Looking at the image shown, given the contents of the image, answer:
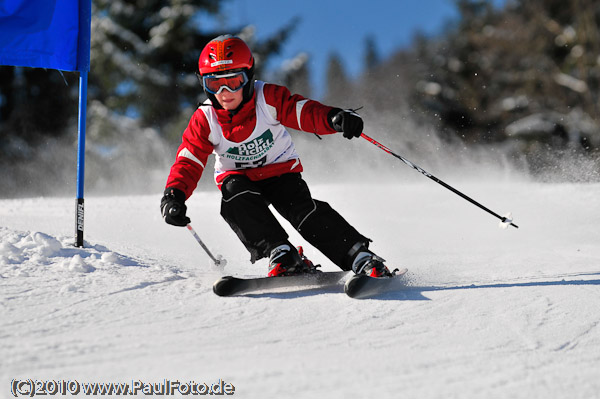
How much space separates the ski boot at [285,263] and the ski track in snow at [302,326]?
0.20 metres

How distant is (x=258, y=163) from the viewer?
333 cm

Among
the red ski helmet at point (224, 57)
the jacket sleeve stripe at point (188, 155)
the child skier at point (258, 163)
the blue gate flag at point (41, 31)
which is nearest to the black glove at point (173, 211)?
the child skier at point (258, 163)

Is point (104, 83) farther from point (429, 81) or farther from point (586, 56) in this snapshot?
point (586, 56)

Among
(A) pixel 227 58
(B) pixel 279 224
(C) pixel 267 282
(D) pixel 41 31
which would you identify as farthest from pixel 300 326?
(D) pixel 41 31

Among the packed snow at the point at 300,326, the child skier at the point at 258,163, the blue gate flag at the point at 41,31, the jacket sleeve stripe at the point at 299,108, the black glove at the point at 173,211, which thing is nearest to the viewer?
the packed snow at the point at 300,326

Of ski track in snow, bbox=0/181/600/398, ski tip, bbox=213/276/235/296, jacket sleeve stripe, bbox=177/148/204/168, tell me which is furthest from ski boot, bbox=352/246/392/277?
jacket sleeve stripe, bbox=177/148/204/168

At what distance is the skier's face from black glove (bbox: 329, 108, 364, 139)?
54 cm

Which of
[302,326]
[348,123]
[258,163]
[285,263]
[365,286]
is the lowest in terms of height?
[302,326]

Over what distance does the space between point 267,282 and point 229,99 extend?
3.53 ft

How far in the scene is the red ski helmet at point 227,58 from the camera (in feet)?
10.2

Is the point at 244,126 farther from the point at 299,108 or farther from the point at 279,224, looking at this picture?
the point at 279,224

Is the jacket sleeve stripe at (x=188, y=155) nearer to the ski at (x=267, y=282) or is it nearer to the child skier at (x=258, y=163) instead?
the child skier at (x=258, y=163)

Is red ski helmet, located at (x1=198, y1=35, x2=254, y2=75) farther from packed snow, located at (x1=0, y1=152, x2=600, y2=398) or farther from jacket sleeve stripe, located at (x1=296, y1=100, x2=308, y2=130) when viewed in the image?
packed snow, located at (x1=0, y1=152, x2=600, y2=398)

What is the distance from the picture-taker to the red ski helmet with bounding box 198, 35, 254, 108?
123 inches
